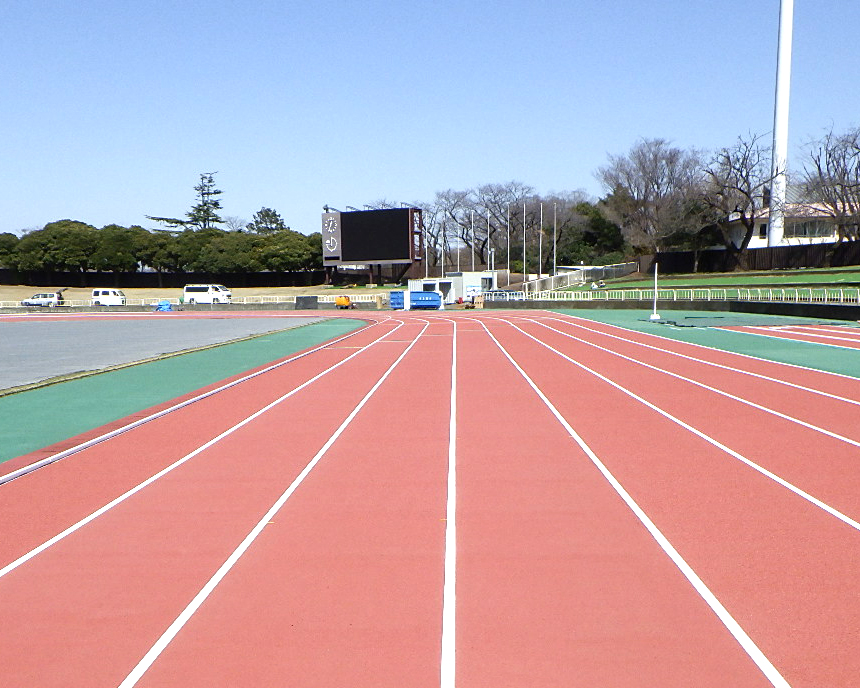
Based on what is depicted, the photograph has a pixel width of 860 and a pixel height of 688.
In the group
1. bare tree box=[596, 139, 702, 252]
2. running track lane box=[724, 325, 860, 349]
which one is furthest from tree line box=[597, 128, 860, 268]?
running track lane box=[724, 325, 860, 349]

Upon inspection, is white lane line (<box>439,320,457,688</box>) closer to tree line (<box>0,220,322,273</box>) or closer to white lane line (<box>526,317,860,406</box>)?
white lane line (<box>526,317,860,406</box>)

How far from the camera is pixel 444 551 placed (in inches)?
199

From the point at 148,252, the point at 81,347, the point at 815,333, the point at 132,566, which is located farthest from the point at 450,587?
the point at 148,252

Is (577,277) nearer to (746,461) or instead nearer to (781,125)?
(781,125)

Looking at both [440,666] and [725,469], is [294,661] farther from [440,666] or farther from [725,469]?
[725,469]

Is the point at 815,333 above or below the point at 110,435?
below

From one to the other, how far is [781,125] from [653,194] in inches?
524

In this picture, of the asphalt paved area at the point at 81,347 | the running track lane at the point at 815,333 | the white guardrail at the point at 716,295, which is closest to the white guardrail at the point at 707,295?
the white guardrail at the point at 716,295

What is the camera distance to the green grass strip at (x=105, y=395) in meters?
8.82

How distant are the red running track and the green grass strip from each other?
94 centimetres

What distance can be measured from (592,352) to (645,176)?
52438 mm

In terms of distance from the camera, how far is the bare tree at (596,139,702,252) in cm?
6062

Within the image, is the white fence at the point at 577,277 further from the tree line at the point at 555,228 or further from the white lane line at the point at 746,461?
the white lane line at the point at 746,461

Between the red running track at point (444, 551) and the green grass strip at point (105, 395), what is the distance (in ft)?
3.07
